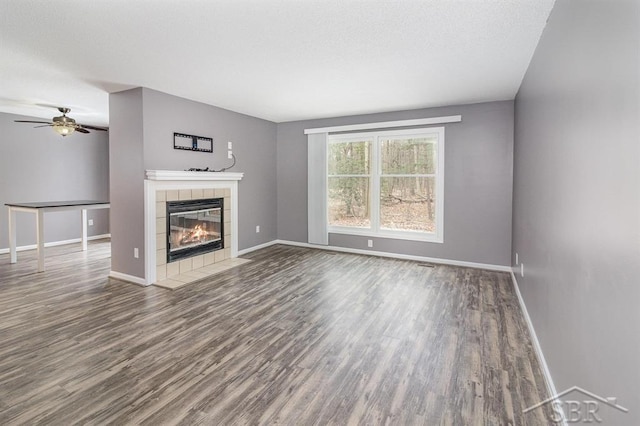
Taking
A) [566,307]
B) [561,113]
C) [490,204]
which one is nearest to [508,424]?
[566,307]

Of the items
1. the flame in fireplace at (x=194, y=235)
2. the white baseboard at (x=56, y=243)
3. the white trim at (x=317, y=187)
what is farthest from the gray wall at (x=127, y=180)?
the white baseboard at (x=56, y=243)

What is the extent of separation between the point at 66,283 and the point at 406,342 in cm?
420

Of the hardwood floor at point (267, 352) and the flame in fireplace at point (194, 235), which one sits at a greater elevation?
the flame in fireplace at point (194, 235)

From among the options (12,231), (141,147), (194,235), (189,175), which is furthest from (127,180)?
(12,231)

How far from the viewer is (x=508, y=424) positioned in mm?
1721

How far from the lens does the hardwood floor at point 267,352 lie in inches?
72.8

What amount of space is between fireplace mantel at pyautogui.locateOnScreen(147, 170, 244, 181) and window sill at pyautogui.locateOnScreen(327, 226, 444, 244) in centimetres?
202

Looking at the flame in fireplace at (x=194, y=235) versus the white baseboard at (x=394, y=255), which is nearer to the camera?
the flame in fireplace at (x=194, y=235)

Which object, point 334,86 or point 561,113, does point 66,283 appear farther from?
point 561,113

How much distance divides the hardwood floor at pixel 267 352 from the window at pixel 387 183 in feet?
4.45

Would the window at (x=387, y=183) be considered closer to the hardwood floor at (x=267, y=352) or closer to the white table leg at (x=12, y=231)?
the hardwood floor at (x=267, y=352)

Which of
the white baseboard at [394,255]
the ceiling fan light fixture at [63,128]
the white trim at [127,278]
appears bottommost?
the white trim at [127,278]

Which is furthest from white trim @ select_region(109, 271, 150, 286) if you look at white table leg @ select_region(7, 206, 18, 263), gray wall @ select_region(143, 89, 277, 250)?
white table leg @ select_region(7, 206, 18, 263)

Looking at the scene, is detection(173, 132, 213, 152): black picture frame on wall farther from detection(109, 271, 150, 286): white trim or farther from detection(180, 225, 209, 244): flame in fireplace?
detection(109, 271, 150, 286): white trim
